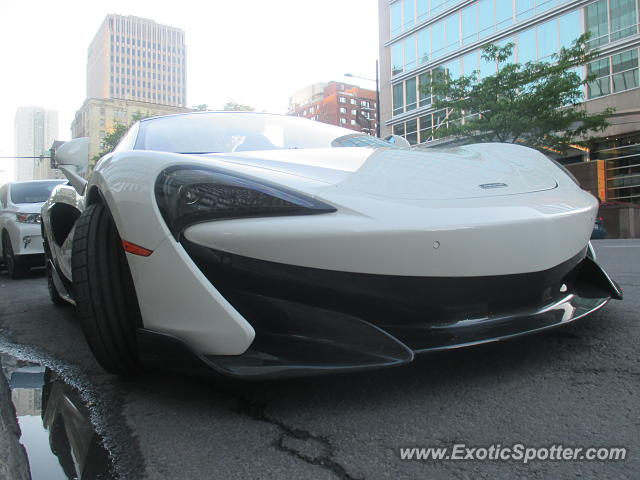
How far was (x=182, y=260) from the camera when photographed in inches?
56.1

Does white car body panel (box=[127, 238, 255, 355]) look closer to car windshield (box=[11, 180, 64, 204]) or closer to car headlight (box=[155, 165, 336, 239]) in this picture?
car headlight (box=[155, 165, 336, 239])

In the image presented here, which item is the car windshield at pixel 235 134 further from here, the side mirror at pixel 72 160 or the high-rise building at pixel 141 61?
the high-rise building at pixel 141 61

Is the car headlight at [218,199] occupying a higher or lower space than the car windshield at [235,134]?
lower

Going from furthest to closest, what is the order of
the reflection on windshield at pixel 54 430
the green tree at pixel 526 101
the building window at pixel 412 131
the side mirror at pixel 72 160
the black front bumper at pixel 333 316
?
the building window at pixel 412 131, the green tree at pixel 526 101, the side mirror at pixel 72 160, the black front bumper at pixel 333 316, the reflection on windshield at pixel 54 430

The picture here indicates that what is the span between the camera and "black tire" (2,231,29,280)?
5.83 m

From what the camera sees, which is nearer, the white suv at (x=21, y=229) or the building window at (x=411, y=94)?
the white suv at (x=21, y=229)

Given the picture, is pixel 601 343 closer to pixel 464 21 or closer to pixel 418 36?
pixel 464 21

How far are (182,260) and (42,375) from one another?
1.16 m

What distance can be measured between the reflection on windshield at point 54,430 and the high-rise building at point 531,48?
17.0 meters

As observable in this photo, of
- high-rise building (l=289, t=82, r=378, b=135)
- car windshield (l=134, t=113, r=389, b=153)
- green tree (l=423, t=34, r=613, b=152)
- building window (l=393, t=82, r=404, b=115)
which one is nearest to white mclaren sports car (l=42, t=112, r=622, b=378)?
car windshield (l=134, t=113, r=389, b=153)

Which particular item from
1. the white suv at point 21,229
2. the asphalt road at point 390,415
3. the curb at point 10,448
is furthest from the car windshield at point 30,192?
the curb at point 10,448

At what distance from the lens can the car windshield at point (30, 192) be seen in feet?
21.3

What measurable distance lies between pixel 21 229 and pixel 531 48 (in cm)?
2122

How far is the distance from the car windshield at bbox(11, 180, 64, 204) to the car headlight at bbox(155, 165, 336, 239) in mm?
5984
